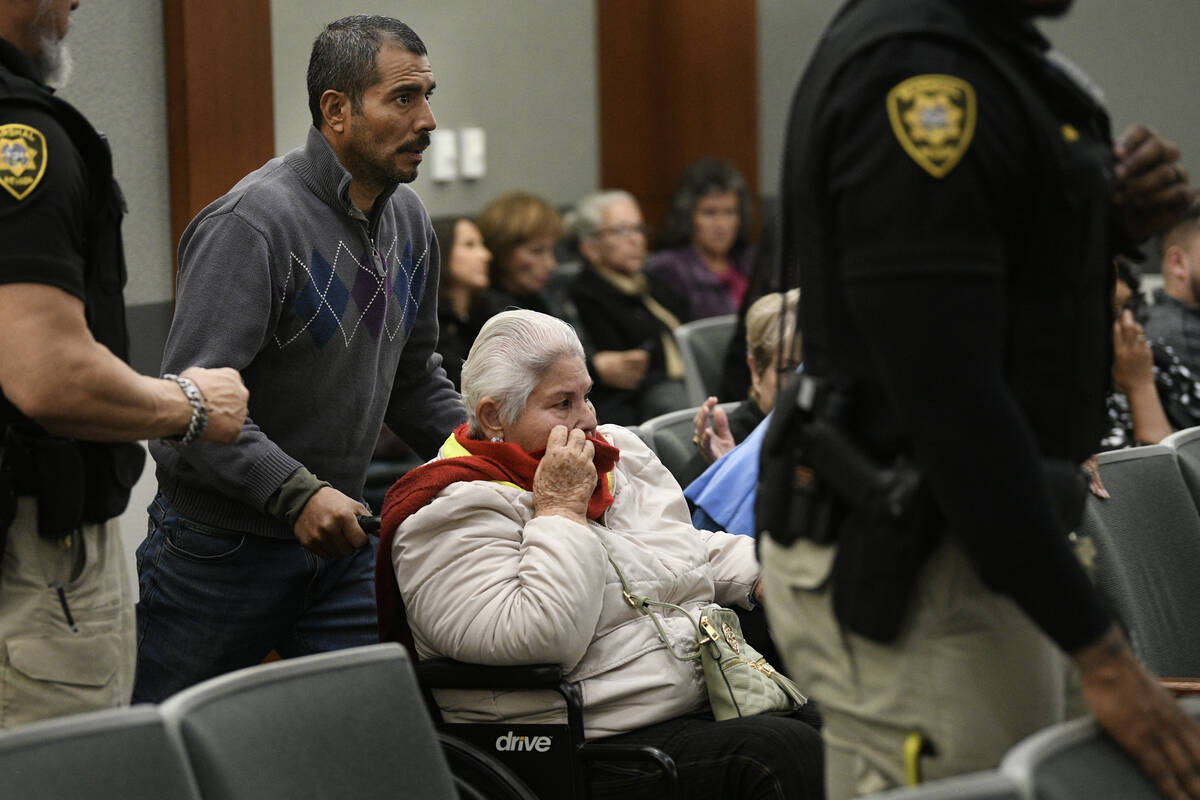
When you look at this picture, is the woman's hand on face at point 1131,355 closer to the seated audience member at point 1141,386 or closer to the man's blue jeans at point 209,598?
the seated audience member at point 1141,386

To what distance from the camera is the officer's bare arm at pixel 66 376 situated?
5.07 feet

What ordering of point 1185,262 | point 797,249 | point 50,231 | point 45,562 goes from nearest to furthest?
point 797,249, point 50,231, point 45,562, point 1185,262

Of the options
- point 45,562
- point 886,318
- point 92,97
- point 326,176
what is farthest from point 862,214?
point 92,97

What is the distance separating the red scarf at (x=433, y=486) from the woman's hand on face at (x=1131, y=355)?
68.2 inches

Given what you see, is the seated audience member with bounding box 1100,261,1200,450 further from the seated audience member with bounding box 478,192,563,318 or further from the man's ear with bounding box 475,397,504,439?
the seated audience member with bounding box 478,192,563,318

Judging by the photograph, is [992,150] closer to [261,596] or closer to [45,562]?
[45,562]

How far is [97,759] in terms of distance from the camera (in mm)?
1454

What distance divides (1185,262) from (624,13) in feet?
11.1

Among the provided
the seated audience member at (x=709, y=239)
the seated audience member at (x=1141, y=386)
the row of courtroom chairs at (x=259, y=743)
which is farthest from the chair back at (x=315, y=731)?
the seated audience member at (x=709, y=239)

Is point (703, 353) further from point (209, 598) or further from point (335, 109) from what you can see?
point (209, 598)

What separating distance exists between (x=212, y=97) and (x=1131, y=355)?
226cm

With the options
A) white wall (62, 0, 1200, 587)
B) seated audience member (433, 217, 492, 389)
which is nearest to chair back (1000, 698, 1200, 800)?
seated audience member (433, 217, 492, 389)

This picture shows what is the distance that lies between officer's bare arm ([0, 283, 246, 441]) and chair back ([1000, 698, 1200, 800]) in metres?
1.00

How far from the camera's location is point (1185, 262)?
4.18 meters
